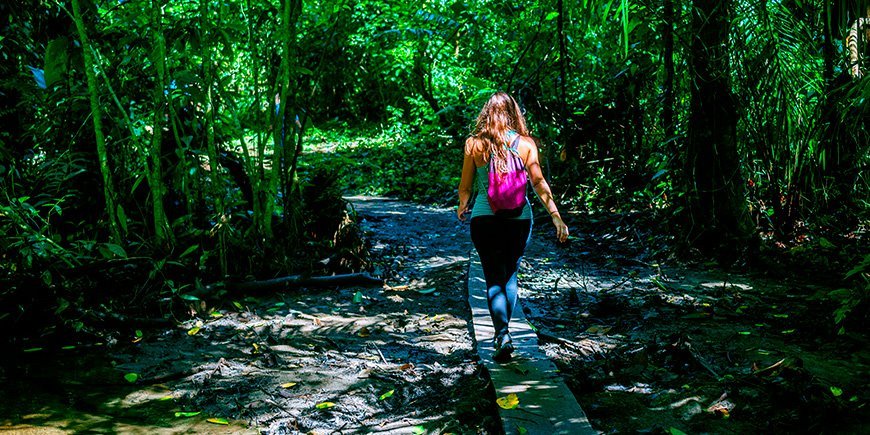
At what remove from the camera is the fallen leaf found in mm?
3347

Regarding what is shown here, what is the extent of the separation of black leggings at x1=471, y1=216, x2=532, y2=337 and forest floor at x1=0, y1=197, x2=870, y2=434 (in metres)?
0.41

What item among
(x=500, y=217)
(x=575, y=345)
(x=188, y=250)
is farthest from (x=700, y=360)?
(x=188, y=250)

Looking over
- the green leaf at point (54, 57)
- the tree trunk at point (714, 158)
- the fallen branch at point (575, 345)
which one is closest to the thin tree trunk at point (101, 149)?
the green leaf at point (54, 57)

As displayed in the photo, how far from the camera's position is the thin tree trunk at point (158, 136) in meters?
5.02

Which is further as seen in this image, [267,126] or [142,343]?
[267,126]

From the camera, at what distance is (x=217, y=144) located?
617 cm

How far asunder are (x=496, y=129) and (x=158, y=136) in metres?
2.88

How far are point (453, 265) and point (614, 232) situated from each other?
2.47 m

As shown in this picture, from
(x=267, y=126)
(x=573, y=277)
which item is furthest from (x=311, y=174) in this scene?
(x=573, y=277)

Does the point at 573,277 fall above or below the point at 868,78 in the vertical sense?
below

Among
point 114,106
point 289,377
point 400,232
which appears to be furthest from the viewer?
point 400,232

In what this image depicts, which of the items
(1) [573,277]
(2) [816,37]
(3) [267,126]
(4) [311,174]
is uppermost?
(2) [816,37]

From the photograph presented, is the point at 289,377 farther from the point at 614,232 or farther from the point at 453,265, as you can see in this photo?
the point at 614,232

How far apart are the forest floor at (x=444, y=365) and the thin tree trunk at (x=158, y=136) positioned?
828 millimetres
